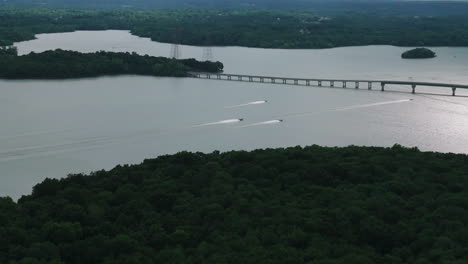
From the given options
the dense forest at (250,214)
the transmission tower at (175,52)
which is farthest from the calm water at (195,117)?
the transmission tower at (175,52)

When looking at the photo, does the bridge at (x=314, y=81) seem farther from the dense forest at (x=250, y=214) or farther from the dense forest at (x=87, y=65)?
the dense forest at (x=250, y=214)

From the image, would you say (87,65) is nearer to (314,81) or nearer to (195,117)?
(314,81)

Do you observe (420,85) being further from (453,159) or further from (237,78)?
(453,159)

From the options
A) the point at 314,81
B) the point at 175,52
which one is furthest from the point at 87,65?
the point at 314,81

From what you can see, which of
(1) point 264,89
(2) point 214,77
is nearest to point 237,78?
(2) point 214,77

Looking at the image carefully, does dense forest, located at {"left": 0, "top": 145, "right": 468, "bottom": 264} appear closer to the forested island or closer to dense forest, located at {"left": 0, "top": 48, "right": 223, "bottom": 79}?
dense forest, located at {"left": 0, "top": 48, "right": 223, "bottom": 79}
